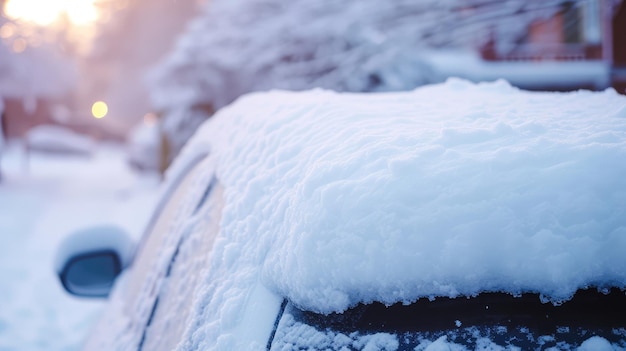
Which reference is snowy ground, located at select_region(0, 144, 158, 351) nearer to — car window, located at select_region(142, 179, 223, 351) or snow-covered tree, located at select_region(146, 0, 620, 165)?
snow-covered tree, located at select_region(146, 0, 620, 165)

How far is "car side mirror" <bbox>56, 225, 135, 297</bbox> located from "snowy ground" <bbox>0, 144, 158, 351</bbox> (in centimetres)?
221

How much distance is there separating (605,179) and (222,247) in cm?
75

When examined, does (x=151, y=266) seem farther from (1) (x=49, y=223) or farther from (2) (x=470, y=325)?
(1) (x=49, y=223)

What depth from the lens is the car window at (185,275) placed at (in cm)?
134

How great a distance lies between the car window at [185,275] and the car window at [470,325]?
1.42 ft

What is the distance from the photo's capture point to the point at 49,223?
36.2 feet

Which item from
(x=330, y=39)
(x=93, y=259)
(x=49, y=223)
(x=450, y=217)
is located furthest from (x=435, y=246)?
(x=49, y=223)

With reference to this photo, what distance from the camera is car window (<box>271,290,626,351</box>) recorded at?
88 centimetres

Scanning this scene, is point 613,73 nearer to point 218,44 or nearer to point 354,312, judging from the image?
point 218,44

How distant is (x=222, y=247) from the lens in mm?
1264

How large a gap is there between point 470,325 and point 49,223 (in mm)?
11373

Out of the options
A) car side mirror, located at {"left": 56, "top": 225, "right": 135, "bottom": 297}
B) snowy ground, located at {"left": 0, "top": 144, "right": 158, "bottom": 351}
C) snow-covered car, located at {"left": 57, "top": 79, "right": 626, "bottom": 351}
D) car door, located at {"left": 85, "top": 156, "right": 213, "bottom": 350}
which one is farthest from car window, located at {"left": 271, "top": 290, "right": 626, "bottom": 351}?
snowy ground, located at {"left": 0, "top": 144, "right": 158, "bottom": 351}

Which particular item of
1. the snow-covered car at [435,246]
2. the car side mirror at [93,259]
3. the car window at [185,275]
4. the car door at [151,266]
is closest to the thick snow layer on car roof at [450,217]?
the snow-covered car at [435,246]

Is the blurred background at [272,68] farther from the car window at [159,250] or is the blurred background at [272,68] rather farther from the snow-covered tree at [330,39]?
the car window at [159,250]
